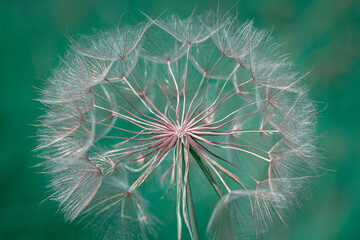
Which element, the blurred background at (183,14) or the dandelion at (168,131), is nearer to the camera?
the dandelion at (168,131)

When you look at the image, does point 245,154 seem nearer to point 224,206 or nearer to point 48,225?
point 224,206

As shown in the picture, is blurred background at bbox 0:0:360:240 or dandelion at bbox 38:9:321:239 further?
blurred background at bbox 0:0:360:240

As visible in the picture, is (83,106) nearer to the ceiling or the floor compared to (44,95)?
nearer to the floor

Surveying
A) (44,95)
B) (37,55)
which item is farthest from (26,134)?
(44,95)
